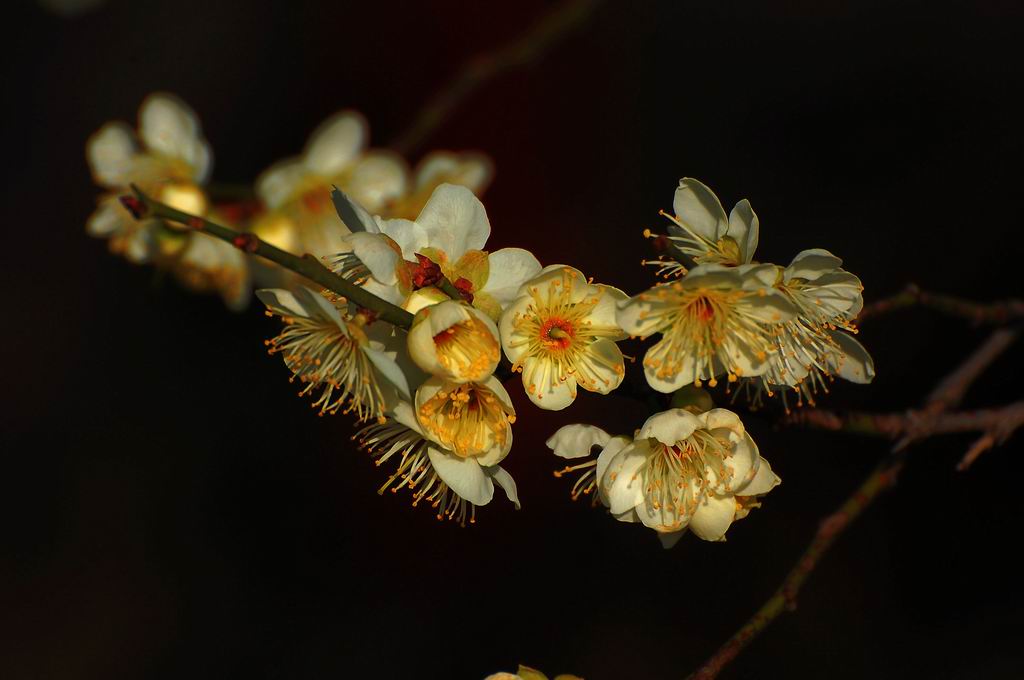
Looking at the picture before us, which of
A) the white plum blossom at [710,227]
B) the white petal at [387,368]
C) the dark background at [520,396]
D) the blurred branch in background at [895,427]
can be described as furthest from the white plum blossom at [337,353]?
the dark background at [520,396]

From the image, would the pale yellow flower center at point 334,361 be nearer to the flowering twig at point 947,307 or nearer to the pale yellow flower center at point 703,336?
the pale yellow flower center at point 703,336

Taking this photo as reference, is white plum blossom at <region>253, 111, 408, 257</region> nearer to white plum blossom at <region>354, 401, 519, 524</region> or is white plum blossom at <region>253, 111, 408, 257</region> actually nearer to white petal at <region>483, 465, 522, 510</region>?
white plum blossom at <region>354, 401, 519, 524</region>

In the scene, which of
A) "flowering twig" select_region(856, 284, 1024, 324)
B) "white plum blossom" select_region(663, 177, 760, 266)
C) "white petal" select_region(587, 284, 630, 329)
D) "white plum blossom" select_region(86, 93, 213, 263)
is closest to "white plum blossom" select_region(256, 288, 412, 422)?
"white petal" select_region(587, 284, 630, 329)

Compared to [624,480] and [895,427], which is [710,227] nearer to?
[624,480]

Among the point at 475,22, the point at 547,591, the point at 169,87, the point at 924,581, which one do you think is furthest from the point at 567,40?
the point at 924,581

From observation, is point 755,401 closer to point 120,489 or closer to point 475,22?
point 475,22

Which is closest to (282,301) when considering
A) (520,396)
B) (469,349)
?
(469,349)
